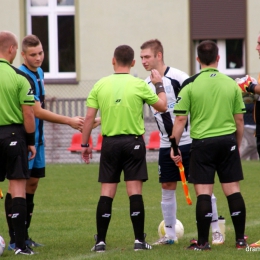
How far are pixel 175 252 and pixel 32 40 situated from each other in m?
2.84

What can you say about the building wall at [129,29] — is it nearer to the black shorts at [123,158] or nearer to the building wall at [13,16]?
the building wall at [13,16]

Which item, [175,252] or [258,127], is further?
[258,127]

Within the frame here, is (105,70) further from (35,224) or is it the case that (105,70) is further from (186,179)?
(186,179)

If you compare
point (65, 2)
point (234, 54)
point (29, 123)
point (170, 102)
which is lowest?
point (29, 123)

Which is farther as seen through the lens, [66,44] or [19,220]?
[66,44]

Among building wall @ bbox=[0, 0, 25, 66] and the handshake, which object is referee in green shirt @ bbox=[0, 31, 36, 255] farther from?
building wall @ bbox=[0, 0, 25, 66]

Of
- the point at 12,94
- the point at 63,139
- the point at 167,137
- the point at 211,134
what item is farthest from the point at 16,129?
the point at 63,139

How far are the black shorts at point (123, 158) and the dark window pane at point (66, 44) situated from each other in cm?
1567

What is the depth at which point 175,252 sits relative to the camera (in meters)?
7.76

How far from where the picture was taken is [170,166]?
858cm

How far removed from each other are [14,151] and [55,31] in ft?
53.2

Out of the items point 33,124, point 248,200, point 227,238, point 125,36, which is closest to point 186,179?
point 227,238

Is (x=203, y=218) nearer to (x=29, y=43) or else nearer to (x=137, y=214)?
(x=137, y=214)

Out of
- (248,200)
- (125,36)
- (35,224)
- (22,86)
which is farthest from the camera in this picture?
(125,36)
